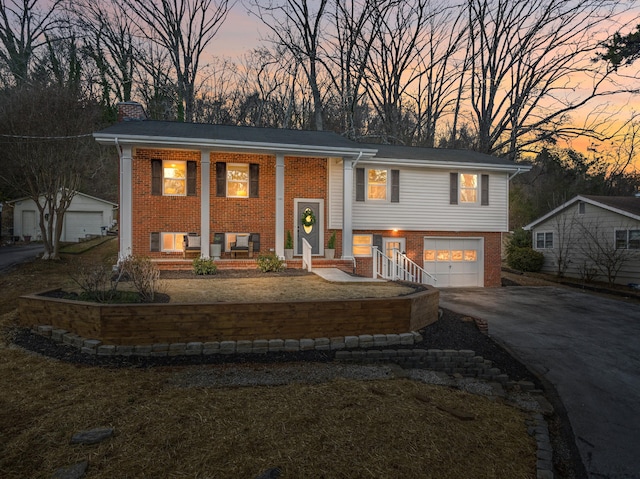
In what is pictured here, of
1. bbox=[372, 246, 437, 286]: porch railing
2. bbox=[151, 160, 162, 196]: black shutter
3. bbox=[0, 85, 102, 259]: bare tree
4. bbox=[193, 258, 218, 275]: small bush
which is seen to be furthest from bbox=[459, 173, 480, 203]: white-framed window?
bbox=[0, 85, 102, 259]: bare tree

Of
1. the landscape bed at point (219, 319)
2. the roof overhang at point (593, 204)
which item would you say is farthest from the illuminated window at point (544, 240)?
the landscape bed at point (219, 319)

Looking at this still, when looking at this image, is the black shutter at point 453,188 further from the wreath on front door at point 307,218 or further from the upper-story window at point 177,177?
the upper-story window at point 177,177

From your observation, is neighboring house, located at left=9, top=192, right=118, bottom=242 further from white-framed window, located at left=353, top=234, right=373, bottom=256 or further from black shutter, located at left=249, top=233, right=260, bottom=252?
white-framed window, located at left=353, top=234, right=373, bottom=256

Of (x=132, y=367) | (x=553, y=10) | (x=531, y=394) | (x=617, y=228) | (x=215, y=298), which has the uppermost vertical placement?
(x=553, y=10)

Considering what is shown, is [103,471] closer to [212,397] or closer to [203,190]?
[212,397]

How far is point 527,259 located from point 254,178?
50.2 feet

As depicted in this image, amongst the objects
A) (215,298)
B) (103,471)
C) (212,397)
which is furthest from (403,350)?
(103,471)

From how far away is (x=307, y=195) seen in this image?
13281 millimetres

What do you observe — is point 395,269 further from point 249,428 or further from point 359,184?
point 249,428

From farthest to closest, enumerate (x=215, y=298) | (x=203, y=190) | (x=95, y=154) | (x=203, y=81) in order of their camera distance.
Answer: (x=203, y=81)
(x=95, y=154)
(x=203, y=190)
(x=215, y=298)

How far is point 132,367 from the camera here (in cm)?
506

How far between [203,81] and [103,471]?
26.7 metres

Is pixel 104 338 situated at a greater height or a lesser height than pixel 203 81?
lesser

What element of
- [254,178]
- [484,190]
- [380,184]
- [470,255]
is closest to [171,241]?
[254,178]
